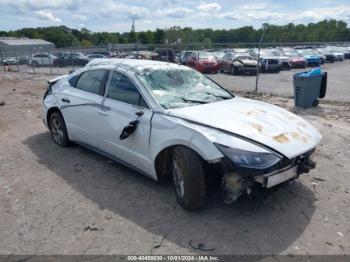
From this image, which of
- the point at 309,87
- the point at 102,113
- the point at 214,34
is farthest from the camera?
the point at 214,34

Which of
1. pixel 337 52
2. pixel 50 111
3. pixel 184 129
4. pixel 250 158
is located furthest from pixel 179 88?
pixel 337 52

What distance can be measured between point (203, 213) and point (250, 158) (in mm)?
875

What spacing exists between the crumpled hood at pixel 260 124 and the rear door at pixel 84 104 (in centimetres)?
145

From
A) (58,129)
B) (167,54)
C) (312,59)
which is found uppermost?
(167,54)

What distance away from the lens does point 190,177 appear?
11.1ft

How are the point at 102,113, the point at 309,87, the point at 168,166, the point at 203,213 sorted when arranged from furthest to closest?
the point at 309,87 → the point at 102,113 → the point at 168,166 → the point at 203,213

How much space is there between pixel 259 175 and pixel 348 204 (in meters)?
1.41

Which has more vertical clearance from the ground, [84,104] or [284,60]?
[284,60]

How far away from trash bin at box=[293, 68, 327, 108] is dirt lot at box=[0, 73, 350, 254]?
13.4 ft

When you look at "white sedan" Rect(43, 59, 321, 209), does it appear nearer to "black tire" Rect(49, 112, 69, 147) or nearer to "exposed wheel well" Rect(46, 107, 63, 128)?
"black tire" Rect(49, 112, 69, 147)

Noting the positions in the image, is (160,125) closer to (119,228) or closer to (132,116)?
(132,116)

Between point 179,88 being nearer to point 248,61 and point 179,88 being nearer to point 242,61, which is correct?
point 242,61

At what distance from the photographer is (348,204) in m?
3.83

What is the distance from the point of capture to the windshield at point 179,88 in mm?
4086
